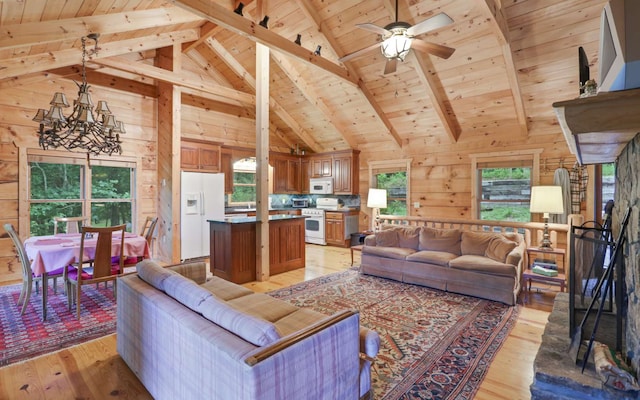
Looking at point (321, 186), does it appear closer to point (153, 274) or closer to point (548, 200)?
point (548, 200)

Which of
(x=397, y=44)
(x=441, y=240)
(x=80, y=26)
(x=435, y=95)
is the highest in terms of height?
(x=80, y=26)

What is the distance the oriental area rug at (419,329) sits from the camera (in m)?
2.18

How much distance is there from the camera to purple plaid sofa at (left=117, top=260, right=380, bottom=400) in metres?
1.29

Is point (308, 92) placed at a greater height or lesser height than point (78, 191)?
greater

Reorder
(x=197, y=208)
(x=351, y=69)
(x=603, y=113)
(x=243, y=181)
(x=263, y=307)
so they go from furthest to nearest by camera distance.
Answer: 1. (x=243, y=181)
2. (x=197, y=208)
3. (x=351, y=69)
4. (x=263, y=307)
5. (x=603, y=113)

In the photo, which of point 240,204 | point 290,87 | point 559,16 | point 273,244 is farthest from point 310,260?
point 559,16

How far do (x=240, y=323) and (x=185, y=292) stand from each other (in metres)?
0.52

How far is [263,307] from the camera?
2.42m

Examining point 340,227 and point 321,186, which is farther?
point 321,186

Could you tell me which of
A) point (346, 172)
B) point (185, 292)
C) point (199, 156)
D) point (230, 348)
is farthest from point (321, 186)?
point (230, 348)

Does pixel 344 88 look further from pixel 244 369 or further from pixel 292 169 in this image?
pixel 244 369

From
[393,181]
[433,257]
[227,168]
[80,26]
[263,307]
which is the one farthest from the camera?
[393,181]

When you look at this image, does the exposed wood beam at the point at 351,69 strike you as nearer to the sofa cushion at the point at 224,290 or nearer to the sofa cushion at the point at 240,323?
the sofa cushion at the point at 224,290

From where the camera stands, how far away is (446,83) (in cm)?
524
